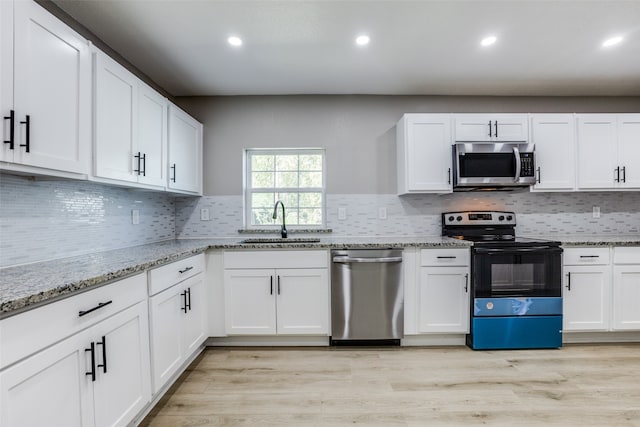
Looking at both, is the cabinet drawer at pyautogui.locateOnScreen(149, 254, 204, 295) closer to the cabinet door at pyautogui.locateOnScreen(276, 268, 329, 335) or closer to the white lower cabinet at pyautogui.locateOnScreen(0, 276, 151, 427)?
the white lower cabinet at pyautogui.locateOnScreen(0, 276, 151, 427)

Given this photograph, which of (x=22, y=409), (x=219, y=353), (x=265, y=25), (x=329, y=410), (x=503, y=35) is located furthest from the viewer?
(x=219, y=353)

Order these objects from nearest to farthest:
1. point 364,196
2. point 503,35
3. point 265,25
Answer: point 265,25, point 503,35, point 364,196

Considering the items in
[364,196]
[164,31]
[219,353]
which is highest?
[164,31]

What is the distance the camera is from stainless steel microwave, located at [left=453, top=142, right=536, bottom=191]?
2879mm

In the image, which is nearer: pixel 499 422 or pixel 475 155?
pixel 499 422

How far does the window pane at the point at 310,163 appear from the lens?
135 inches

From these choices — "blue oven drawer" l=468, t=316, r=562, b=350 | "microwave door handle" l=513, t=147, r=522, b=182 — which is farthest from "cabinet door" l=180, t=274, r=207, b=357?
"microwave door handle" l=513, t=147, r=522, b=182

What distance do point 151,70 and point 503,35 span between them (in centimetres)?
277

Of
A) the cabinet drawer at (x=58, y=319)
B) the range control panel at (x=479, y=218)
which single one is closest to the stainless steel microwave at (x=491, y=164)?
the range control panel at (x=479, y=218)

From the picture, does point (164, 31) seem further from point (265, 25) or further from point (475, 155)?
point (475, 155)

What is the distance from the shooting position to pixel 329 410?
186 cm

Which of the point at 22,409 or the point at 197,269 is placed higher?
the point at 197,269

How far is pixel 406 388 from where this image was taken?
2078mm

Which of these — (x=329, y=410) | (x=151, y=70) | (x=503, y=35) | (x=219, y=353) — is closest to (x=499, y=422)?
(x=329, y=410)
